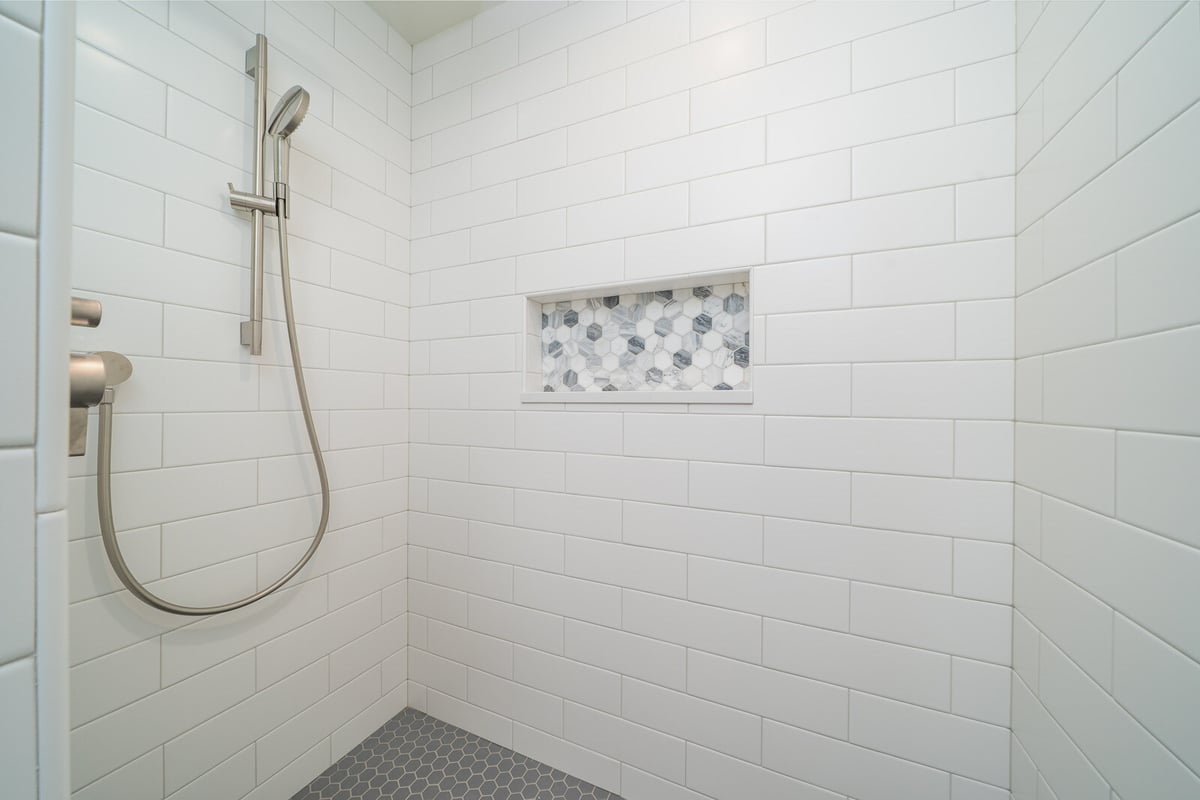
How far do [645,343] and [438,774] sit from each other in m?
1.33

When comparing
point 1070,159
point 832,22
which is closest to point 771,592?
point 1070,159

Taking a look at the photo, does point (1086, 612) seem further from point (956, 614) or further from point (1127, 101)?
point (1127, 101)

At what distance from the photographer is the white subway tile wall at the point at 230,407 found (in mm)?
931

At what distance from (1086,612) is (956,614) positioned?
28 cm

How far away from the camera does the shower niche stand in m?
1.23

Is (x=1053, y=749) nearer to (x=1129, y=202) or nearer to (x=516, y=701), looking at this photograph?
(x=1129, y=202)

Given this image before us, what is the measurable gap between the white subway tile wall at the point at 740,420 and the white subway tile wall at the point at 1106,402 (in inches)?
3.4

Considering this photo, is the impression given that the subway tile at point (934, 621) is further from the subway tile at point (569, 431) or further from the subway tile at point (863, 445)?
the subway tile at point (569, 431)

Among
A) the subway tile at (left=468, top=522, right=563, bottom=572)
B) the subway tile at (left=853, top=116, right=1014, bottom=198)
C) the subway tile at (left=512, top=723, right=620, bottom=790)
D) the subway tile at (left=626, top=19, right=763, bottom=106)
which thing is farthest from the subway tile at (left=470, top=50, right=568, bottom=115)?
the subway tile at (left=512, top=723, right=620, bottom=790)

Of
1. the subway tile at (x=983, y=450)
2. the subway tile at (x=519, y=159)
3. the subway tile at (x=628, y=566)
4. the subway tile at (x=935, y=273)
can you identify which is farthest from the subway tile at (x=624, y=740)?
the subway tile at (x=519, y=159)

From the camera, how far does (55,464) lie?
0.29m

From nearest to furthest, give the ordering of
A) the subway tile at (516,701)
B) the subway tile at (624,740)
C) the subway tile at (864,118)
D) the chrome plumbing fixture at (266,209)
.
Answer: the subway tile at (864,118) → the chrome plumbing fixture at (266,209) → the subway tile at (624,740) → the subway tile at (516,701)

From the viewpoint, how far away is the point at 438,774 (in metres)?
1.31

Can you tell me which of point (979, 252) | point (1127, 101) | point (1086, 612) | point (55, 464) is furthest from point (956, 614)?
point (55, 464)
